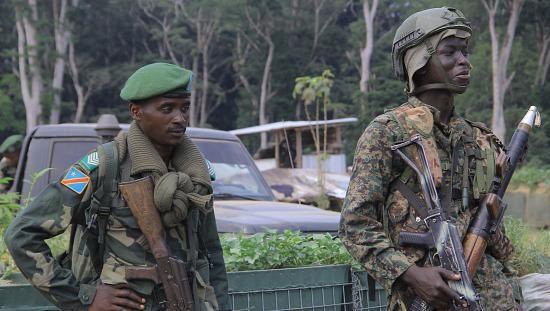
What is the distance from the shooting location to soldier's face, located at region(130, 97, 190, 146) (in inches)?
113

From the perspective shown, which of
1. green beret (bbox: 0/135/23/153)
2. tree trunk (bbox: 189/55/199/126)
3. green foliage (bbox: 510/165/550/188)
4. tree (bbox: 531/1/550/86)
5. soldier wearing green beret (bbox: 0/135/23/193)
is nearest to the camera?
soldier wearing green beret (bbox: 0/135/23/193)

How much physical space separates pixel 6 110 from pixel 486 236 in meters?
35.0

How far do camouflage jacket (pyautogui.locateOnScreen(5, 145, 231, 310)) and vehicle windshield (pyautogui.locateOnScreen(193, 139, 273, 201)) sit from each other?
3848 mm

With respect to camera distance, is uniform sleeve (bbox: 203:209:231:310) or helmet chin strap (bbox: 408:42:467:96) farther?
uniform sleeve (bbox: 203:209:231:310)

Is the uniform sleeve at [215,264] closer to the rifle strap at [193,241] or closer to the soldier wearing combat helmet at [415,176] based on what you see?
the rifle strap at [193,241]

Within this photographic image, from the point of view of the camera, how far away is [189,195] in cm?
284

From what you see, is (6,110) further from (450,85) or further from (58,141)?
(450,85)

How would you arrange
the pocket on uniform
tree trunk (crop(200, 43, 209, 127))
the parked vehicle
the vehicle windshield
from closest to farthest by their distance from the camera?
1. the pocket on uniform
2. the parked vehicle
3. the vehicle windshield
4. tree trunk (crop(200, 43, 209, 127))

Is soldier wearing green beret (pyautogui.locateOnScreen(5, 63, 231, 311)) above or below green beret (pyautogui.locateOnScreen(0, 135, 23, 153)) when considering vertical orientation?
above

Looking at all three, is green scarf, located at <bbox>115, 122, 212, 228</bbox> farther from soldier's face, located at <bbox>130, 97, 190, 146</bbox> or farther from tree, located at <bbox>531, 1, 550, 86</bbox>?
tree, located at <bbox>531, 1, 550, 86</bbox>

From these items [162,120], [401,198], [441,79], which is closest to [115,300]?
[162,120]

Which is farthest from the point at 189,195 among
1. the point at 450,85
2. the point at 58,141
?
the point at 58,141

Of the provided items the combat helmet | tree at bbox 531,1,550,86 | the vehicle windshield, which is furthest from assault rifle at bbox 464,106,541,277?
tree at bbox 531,1,550,86

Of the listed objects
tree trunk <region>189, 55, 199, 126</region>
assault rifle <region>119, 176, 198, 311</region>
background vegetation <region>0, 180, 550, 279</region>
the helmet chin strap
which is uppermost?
the helmet chin strap
